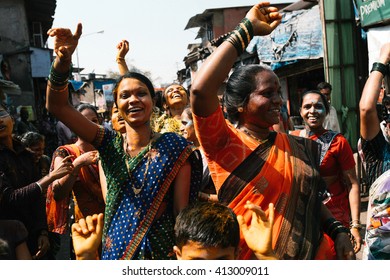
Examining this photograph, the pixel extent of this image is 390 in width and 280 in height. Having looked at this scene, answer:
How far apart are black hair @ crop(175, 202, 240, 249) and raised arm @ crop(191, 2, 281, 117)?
37 cm

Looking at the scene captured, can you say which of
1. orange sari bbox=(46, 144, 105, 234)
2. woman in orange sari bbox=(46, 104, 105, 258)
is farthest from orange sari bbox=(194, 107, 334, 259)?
orange sari bbox=(46, 144, 105, 234)

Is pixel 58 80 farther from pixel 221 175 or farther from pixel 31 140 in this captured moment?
pixel 31 140

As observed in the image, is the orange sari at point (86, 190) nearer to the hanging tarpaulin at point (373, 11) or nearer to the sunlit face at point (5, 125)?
the sunlit face at point (5, 125)

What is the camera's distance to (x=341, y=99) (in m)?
9.84

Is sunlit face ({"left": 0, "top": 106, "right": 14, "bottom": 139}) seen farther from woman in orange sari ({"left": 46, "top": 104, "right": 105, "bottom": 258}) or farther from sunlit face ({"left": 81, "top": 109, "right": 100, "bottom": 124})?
sunlit face ({"left": 81, "top": 109, "right": 100, "bottom": 124})

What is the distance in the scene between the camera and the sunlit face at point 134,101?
2.50 metres

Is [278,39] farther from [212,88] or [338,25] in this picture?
[212,88]

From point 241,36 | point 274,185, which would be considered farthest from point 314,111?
point 241,36

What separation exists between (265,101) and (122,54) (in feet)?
4.85

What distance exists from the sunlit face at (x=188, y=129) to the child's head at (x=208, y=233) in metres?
1.90

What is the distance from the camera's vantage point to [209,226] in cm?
196

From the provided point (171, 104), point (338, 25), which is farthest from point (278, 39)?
point (171, 104)

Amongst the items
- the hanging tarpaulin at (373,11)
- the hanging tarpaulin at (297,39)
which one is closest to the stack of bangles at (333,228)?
the hanging tarpaulin at (373,11)

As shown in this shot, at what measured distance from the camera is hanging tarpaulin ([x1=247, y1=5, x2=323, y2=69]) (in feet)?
35.7
